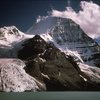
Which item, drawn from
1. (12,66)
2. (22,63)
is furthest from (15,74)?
(22,63)

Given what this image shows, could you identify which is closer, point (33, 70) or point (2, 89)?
point (2, 89)

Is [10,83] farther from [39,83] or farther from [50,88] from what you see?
[50,88]

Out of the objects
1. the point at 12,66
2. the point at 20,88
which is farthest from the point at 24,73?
the point at 20,88

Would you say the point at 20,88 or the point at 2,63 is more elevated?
the point at 2,63

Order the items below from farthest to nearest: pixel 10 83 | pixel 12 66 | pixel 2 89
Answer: pixel 12 66, pixel 10 83, pixel 2 89

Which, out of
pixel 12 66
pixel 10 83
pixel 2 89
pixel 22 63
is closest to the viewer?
pixel 2 89

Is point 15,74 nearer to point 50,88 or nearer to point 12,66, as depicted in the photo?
point 12,66
